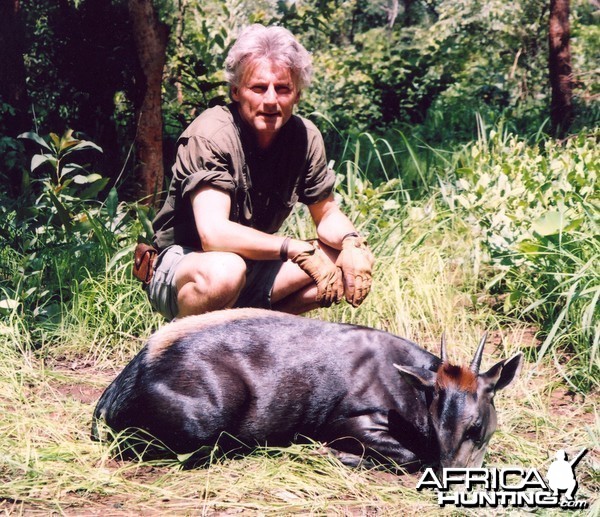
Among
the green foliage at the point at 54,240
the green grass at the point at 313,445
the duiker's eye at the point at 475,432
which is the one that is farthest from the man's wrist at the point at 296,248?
the green foliage at the point at 54,240

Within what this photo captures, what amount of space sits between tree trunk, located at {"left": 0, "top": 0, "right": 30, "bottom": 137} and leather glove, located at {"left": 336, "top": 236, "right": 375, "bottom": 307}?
4.78 meters

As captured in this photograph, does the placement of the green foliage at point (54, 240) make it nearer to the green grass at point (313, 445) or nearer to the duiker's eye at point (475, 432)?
the green grass at point (313, 445)

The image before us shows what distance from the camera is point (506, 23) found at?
12.8 metres

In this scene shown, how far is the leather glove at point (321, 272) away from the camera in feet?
13.4

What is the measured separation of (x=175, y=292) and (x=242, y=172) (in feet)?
2.49

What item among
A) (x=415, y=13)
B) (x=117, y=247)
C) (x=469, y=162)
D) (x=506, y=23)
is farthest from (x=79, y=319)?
(x=415, y=13)

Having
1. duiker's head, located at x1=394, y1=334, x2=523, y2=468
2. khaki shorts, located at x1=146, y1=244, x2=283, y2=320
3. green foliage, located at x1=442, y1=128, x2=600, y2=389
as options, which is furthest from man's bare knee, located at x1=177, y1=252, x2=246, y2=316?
green foliage, located at x1=442, y1=128, x2=600, y2=389

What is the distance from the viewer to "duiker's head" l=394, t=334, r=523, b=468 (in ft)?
10.8

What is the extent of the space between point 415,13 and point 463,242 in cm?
2070

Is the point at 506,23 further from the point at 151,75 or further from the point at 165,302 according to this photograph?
the point at 165,302

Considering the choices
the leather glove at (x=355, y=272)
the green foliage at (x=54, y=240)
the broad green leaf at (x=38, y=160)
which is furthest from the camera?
the green foliage at (x=54, y=240)

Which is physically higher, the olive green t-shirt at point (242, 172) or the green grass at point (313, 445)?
the olive green t-shirt at point (242, 172)

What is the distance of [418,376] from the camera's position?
11.2 feet

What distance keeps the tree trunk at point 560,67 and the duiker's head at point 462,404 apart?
567 centimetres
